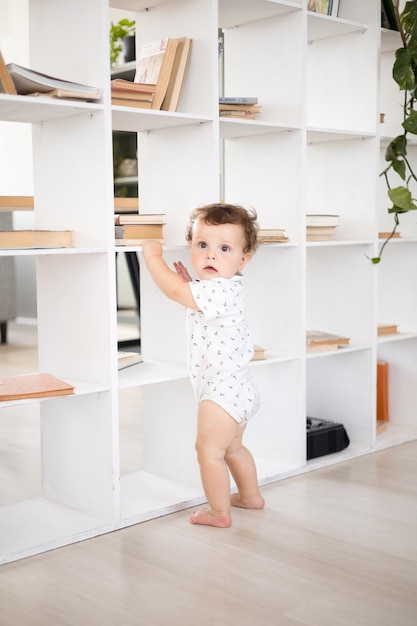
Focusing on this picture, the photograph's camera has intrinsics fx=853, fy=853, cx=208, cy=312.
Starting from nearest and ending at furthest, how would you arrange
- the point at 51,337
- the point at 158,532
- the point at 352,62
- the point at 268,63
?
the point at 158,532, the point at 51,337, the point at 268,63, the point at 352,62

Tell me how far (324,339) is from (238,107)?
36.5 inches

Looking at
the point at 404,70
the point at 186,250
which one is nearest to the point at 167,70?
the point at 186,250

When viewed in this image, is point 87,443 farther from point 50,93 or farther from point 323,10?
point 323,10

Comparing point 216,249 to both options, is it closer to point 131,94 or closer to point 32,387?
point 131,94

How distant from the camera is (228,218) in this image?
8.11ft

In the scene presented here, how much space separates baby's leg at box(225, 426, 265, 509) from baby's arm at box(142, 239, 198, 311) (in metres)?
0.45

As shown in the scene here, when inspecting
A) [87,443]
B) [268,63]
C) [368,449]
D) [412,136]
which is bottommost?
[368,449]

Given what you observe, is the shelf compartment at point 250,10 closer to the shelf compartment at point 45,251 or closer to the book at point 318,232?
the book at point 318,232

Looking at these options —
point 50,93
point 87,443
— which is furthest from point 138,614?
point 50,93

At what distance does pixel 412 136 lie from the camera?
136 inches

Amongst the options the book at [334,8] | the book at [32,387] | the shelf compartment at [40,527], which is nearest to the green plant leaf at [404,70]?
the book at [334,8]

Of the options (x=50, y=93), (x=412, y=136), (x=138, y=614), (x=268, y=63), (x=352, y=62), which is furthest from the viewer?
(x=412, y=136)

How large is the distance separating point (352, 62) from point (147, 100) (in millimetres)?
1072

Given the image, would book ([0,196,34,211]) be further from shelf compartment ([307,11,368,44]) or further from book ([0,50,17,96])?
shelf compartment ([307,11,368,44])
